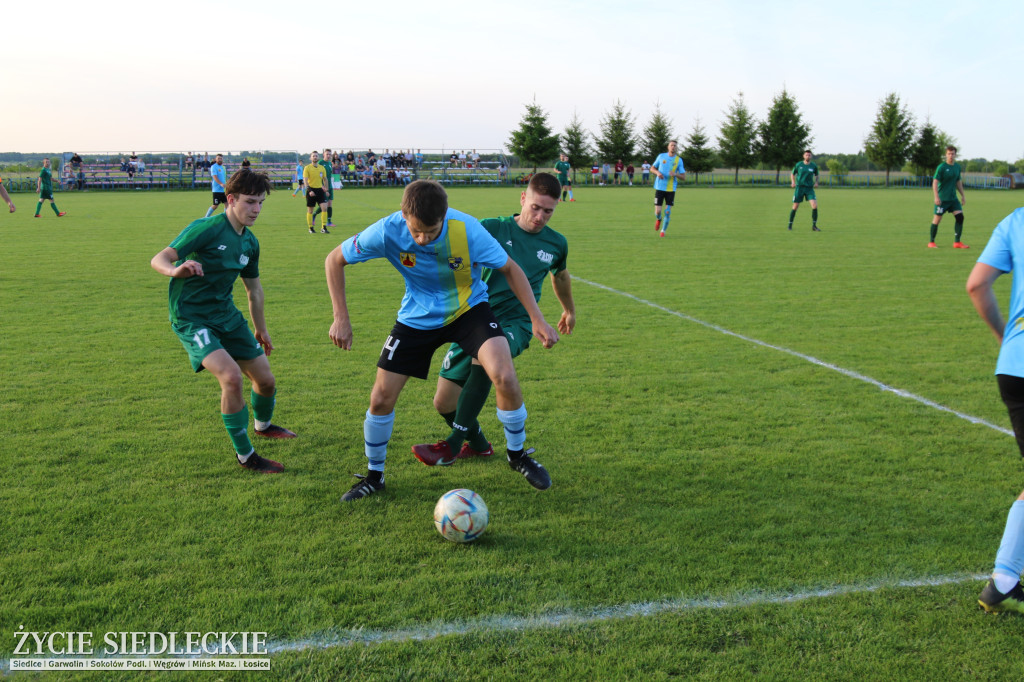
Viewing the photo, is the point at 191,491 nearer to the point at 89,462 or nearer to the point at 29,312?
the point at 89,462

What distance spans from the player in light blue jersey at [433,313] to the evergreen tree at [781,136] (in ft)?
208

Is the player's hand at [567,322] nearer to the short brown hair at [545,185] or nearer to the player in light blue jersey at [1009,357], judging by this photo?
the short brown hair at [545,185]

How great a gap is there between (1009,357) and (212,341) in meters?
4.14

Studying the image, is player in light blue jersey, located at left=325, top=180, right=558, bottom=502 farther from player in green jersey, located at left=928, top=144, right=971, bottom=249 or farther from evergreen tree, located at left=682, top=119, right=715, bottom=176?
evergreen tree, located at left=682, top=119, right=715, bottom=176

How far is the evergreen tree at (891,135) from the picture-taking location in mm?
62750

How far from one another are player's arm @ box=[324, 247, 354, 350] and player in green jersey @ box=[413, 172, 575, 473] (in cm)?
97

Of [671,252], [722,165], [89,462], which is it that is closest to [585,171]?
[722,165]

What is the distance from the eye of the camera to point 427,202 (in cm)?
380

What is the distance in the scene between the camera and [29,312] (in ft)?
30.7

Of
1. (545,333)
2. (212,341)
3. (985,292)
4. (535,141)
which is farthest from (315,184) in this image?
(535,141)

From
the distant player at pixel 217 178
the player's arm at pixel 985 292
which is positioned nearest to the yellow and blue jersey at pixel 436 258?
the player's arm at pixel 985 292

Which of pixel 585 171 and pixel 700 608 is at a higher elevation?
pixel 585 171

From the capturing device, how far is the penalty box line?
2.92m

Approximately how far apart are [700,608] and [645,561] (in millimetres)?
429
